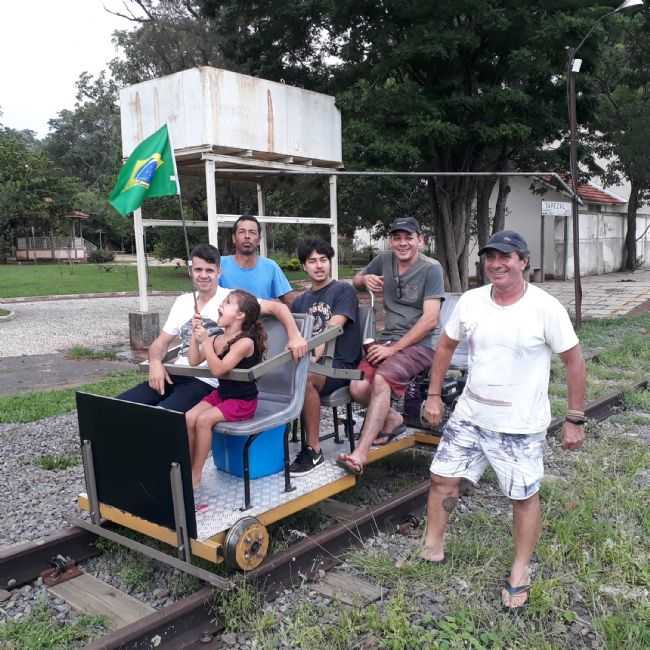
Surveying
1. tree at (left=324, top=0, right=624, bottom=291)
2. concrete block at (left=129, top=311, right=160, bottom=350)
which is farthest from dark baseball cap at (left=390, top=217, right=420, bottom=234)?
tree at (left=324, top=0, right=624, bottom=291)

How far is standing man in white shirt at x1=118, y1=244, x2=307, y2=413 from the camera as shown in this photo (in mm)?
4109

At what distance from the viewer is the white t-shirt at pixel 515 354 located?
323 cm

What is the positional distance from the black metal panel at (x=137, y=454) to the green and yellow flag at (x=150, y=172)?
61.3 inches

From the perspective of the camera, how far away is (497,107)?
12953 mm

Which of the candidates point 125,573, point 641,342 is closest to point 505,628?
point 125,573

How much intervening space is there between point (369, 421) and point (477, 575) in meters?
1.25

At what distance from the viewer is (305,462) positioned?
432 centimetres

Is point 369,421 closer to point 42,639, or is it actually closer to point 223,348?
point 223,348

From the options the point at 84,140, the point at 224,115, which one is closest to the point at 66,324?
the point at 224,115

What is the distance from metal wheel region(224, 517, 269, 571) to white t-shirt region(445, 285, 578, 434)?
1251 millimetres

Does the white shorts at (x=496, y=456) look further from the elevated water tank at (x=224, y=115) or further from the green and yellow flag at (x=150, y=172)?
the elevated water tank at (x=224, y=115)

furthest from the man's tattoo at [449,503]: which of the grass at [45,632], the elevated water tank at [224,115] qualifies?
the elevated water tank at [224,115]

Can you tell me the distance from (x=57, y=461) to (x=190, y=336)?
6.87 ft

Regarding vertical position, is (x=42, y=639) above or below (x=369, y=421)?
below
